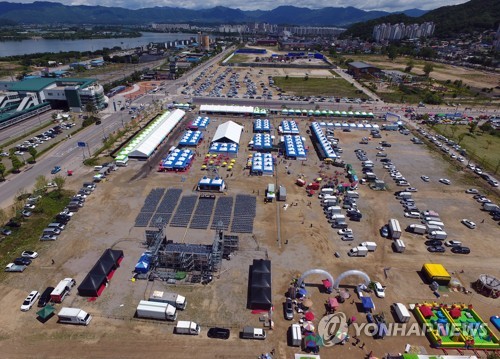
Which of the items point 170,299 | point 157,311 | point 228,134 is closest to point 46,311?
→ point 157,311

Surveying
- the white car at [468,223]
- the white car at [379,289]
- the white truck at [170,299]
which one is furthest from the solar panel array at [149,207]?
the white car at [468,223]

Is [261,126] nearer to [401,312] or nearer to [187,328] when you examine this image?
[401,312]

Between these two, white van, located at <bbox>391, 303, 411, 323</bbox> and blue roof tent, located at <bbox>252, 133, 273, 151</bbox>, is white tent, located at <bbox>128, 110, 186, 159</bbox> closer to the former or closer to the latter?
blue roof tent, located at <bbox>252, 133, 273, 151</bbox>

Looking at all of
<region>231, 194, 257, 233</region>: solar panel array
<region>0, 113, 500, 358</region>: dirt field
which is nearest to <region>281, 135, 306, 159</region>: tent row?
<region>0, 113, 500, 358</region>: dirt field

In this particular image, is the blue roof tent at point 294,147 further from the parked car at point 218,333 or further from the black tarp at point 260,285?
the parked car at point 218,333

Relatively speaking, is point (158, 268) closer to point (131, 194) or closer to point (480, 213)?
point (131, 194)

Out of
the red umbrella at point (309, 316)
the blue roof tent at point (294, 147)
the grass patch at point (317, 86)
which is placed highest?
the grass patch at point (317, 86)

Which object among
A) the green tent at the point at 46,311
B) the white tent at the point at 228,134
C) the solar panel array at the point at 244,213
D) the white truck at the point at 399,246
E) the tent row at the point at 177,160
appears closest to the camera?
the green tent at the point at 46,311
